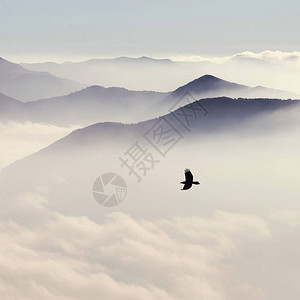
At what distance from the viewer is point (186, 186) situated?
91188mm
